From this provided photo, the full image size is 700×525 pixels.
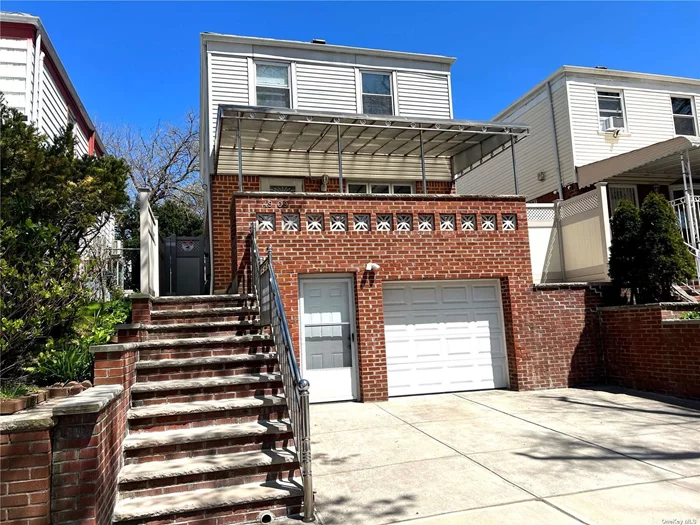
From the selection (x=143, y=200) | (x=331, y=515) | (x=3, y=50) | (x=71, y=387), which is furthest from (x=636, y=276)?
(x=3, y=50)

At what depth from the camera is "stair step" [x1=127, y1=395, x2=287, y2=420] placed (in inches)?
171

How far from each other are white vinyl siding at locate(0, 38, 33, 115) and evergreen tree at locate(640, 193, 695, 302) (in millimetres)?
11597

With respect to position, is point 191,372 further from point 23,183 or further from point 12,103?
point 12,103

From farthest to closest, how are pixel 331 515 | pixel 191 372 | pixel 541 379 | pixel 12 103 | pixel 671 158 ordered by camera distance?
1. pixel 671 158
2. pixel 12 103
3. pixel 541 379
4. pixel 191 372
5. pixel 331 515

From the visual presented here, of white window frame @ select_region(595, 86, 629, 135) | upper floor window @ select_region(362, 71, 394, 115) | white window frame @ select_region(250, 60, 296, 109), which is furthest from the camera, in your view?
white window frame @ select_region(595, 86, 629, 135)

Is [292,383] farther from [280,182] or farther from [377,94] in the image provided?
[377,94]

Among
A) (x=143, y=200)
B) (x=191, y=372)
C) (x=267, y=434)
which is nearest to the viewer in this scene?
(x=267, y=434)

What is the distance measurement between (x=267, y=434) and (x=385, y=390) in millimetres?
3700

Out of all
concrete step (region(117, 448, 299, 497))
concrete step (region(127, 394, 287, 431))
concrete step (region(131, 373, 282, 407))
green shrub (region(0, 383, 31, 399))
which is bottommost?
concrete step (region(117, 448, 299, 497))

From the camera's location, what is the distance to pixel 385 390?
768 centimetres

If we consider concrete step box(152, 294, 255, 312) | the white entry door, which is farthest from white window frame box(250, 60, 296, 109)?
concrete step box(152, 294, 255, 312)

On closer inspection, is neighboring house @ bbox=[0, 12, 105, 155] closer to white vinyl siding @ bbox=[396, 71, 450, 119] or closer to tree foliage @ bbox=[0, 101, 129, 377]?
tree foliage @ bbox=[0, 101, 129, 377]

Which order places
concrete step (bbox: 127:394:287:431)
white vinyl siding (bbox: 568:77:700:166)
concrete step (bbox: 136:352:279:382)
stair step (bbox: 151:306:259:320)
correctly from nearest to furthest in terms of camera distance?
concrete step (bbox: 127:394:287:431), concrete step (bbox: 136:352:279:382), stair step (bbox: 151:306:259:320), white vinyl siding (bbox: 568:77:700:166)

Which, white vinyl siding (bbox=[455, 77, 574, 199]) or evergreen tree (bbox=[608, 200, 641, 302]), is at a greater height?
Answer: white vinyl siding (bbox=[455, 77, 574, 199])
